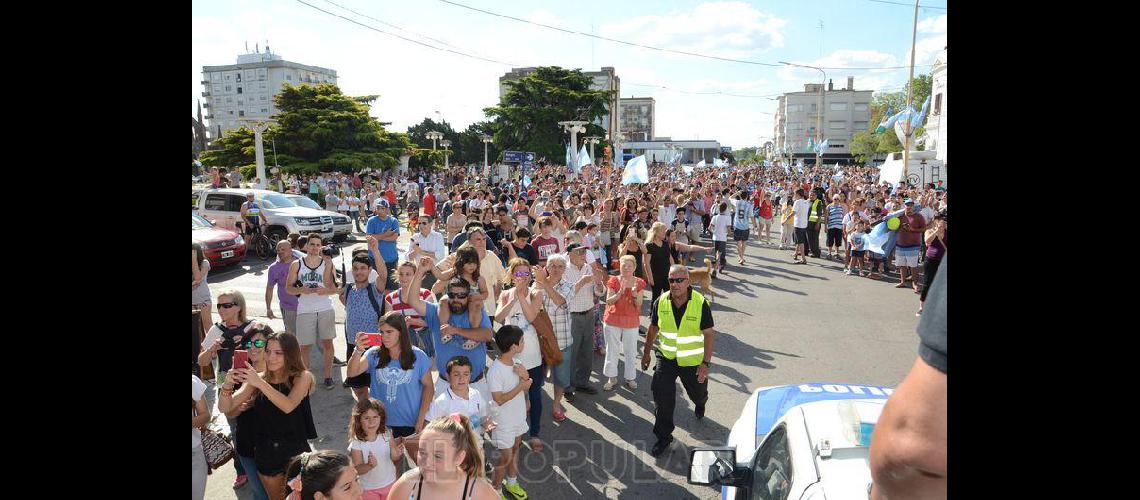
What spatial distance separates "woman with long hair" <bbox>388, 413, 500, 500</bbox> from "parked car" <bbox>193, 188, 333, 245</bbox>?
1431 cm

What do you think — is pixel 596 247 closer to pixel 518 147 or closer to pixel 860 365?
pixel 860 365

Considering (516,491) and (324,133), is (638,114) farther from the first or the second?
(516,491)

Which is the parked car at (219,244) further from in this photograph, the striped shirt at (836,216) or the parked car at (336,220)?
the striped shirt at (836,216)

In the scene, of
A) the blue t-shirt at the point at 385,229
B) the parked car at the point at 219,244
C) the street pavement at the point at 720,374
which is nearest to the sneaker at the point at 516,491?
the street pavement at the point at 720,374

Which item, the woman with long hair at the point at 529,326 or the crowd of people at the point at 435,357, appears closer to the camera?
the crowd of people at the point at 435,357

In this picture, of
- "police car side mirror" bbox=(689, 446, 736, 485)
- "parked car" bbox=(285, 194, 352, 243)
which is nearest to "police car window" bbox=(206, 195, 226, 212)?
"parked car" bbox=(285, 194, 352, 243)

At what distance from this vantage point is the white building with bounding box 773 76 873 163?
128 metres

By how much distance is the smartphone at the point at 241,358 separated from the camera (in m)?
4.28

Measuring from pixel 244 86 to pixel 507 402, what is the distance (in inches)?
5657
